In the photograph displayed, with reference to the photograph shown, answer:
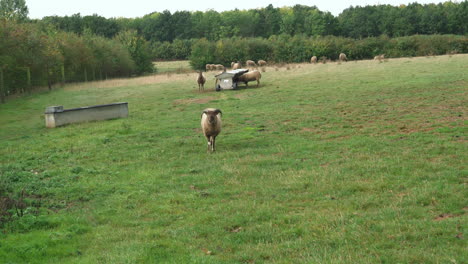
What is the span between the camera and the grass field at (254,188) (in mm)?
7625

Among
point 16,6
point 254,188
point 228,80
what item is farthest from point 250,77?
point 16,6

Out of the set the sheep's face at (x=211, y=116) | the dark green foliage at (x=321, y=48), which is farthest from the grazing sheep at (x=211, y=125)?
the dark green foliage at (x=321, y=48)

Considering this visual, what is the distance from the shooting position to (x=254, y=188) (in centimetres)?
1121

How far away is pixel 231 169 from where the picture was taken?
42.6 ft

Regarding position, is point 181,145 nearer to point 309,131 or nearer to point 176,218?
point 309,131

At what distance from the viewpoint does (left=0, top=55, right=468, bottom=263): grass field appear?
300 inches

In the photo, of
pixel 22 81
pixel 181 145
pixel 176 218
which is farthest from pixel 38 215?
pixel 22 81

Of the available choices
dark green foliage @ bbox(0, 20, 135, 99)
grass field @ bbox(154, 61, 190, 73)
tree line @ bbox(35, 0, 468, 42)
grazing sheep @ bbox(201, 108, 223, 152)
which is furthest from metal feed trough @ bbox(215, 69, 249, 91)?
tree line @ bbox(35, 0, 468, 42)

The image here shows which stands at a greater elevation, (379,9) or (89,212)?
(379,9)

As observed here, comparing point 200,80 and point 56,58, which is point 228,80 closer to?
point 200,80

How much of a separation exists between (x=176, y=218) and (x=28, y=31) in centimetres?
4320

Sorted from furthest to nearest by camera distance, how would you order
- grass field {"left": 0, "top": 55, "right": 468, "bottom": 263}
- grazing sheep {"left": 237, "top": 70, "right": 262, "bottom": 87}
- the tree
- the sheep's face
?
the tree < grazing sheep {"left": 237, "top": 70, "right": 262, "bottom": 87} < the sheep's face < grass field {"left": 0, "top": 55, "right": 468, "bottom": 263}

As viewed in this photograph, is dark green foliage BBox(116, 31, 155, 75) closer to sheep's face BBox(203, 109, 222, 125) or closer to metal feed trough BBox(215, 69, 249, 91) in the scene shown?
metal feed trough BBox(215, 69, 249, 91)

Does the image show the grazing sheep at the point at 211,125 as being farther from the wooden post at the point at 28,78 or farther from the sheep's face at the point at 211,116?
the wooden post at the point at 28,78
